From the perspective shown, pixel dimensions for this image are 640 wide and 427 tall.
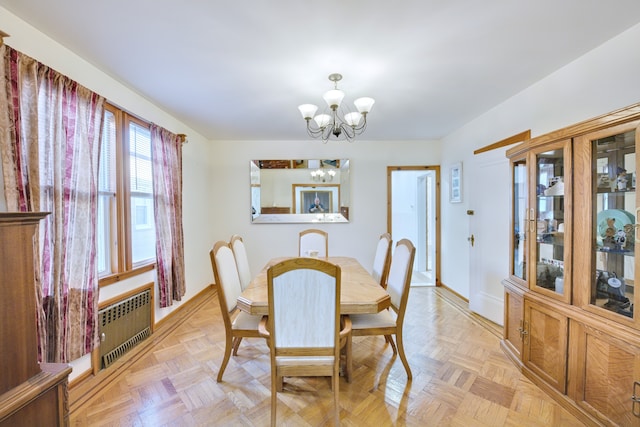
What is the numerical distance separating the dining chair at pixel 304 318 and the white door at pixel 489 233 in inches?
93.7

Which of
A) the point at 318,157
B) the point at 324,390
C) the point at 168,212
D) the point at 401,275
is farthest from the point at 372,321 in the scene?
the point at 318,157

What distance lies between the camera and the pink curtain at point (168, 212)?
2908 mm

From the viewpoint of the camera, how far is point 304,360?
1.59 m

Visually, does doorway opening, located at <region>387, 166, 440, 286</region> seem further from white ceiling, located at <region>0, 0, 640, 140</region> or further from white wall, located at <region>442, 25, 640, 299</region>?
white ceiling, located at <region>0, 0, 640, 140</region>

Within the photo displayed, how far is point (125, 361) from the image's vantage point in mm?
2334

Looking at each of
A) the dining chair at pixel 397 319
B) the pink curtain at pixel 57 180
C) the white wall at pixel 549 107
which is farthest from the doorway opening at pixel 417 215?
the pink curtain at pixel 57 180

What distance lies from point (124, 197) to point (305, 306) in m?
2.17

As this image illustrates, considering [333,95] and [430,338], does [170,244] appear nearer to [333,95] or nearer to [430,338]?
[333,95]

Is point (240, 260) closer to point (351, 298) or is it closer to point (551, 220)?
point (351, 298)

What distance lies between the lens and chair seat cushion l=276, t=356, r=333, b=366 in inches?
62.4

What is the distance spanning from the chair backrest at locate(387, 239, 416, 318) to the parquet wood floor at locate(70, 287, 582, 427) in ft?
1.90

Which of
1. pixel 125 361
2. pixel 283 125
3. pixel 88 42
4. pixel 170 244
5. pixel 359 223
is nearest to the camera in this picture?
pixel 88 42

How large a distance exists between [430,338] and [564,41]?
269 cm

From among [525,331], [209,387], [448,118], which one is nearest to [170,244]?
[209,387]
